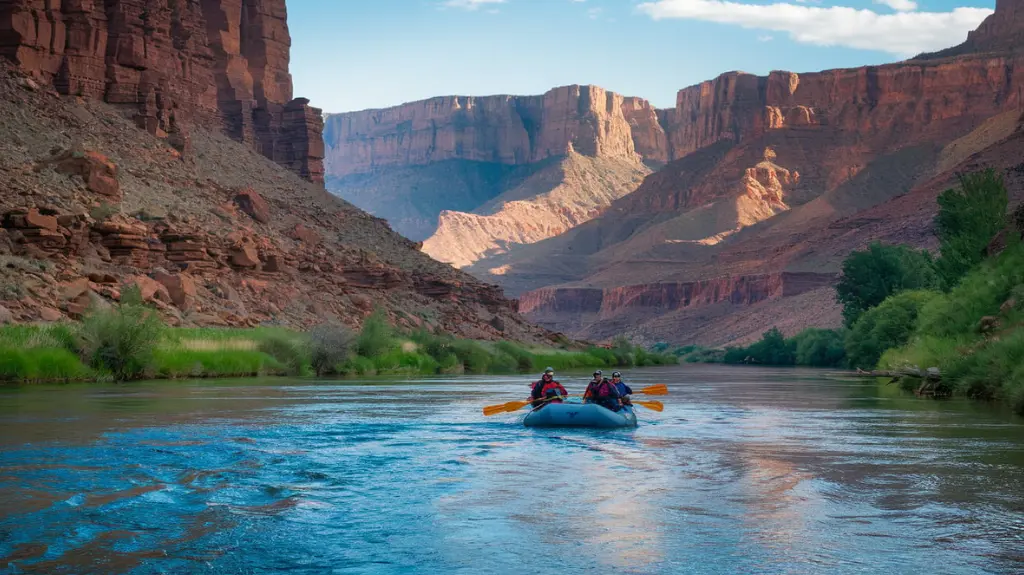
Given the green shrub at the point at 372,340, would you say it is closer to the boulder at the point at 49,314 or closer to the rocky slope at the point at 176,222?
the rocky slope at the point at 176,222

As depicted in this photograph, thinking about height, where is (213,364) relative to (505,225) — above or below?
below

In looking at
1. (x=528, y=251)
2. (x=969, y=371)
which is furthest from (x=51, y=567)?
(x=528, y=251)

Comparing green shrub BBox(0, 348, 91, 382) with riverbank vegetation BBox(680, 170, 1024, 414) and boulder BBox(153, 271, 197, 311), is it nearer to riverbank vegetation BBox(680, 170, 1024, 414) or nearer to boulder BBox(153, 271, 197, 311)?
boulder BBox(153, 271, 197, 311)

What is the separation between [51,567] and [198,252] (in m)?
38.1

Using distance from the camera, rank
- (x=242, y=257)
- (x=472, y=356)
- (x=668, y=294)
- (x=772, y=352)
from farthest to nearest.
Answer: (x=668, y=294) → (x=772, y=352) → (x=472, y=356) → (x=242, y=257)

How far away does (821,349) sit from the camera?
78.1 meters

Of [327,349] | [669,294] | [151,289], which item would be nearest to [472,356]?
[327,349]

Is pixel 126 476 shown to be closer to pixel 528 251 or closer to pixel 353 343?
pixel 353 343

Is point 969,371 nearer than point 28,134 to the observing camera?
Yes

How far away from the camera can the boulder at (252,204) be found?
57.0 m

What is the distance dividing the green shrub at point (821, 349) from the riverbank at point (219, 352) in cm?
2172

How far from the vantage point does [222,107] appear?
70.7m

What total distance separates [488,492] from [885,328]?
138 feet

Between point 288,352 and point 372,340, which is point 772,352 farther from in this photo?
point 288,352
